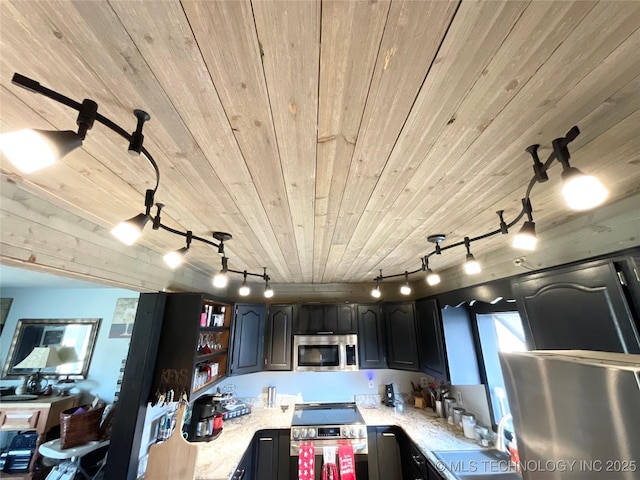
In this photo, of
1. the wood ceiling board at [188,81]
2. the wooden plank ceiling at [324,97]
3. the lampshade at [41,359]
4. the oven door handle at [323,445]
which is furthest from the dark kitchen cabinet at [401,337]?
the lampshade at [41,359]

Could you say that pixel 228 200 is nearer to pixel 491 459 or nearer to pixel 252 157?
pixel 252 157

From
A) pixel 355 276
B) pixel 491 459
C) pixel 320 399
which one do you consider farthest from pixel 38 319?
pixel 491 459

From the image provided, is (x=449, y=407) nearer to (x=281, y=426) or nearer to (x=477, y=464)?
(x=477, y=464)

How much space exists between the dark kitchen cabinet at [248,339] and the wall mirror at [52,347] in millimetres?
2549

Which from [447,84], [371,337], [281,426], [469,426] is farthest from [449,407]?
[447,84]

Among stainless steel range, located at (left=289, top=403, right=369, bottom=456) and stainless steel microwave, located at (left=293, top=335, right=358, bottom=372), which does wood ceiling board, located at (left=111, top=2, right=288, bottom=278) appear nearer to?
stainless steel microwave, located at (left=293, top=335, right=358, bottom=372)

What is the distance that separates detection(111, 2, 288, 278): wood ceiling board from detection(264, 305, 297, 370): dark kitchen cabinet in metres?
2.53

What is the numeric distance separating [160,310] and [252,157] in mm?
1907

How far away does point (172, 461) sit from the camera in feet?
6.16

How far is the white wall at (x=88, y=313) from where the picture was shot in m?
3.72

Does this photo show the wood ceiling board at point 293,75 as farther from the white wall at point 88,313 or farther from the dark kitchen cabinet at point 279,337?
the white wall at point 88,313

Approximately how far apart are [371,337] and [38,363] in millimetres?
4573

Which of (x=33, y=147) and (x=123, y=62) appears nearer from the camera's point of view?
(x=33, y=147)

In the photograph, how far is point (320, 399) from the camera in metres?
3.44
